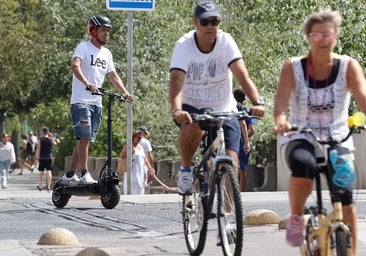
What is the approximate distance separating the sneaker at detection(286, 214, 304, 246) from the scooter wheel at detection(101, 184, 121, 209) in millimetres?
7371

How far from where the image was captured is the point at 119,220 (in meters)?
13.4

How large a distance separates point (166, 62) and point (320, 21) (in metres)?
28.9

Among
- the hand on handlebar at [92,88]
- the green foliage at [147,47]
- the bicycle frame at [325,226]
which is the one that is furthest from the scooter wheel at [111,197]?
the green foliage at [147,47]

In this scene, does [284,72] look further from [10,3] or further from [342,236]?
[10,3]

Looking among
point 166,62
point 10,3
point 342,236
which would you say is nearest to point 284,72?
point 342,236

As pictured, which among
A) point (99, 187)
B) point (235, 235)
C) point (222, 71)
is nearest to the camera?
point (235, 235)

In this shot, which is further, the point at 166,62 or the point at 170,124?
the point at 166,62

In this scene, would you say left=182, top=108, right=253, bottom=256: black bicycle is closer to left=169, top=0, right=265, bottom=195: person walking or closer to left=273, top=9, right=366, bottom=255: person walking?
left=169, top=0, right=265, bottom=195: person walking

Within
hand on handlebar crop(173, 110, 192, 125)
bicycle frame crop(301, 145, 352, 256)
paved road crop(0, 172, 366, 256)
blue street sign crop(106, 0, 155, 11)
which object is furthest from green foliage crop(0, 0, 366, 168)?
bicycle frame crop(301, 145, 352, 256)

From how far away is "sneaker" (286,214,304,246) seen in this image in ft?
25.0

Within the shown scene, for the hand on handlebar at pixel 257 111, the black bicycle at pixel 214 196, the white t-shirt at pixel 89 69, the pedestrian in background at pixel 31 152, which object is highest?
the pedestrian in background at pixel 31 152

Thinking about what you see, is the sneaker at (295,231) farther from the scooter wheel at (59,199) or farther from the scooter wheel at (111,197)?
the scooter wheel at (59,199)

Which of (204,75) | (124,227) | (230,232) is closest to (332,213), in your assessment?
(230,232)

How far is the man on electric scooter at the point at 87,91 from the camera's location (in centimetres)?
1477
